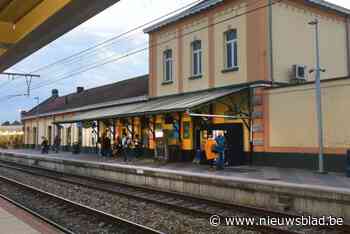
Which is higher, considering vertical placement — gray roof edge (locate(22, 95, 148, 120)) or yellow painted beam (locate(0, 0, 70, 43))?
gray roof edge (locate(22, 95, 148, 120))

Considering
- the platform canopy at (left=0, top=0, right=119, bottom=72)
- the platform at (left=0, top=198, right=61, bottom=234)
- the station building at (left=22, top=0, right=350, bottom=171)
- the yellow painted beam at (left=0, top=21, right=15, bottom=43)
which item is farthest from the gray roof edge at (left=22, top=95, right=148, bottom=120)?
the yellow painted beam at (left=0, top=21, right=15, bottom=43)

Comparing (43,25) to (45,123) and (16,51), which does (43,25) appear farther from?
(45,123)

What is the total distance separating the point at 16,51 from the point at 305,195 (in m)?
7.42

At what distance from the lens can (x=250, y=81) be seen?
19812 mm

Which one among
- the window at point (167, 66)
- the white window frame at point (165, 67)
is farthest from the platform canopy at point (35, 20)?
the window at point (167, 66)

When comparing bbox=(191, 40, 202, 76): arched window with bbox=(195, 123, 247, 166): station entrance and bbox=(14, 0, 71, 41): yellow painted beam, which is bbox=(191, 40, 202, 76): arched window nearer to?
bbox=(195, 123, 247, 166): station entrance

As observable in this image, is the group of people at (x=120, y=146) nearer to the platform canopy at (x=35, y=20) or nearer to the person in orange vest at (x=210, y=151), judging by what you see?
the person in orange vest at (x=210, y=151)

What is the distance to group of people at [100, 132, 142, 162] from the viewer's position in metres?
27.0

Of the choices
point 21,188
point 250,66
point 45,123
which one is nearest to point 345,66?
point 250,66

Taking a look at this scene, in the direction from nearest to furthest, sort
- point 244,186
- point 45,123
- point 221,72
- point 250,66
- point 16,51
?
point 16,51 < point 244,186 < point 250,66 < point 221,72 < point 45,123

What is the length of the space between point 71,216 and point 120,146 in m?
17.8

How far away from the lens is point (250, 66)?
1988 cm

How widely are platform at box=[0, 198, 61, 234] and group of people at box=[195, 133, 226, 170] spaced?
9721mm

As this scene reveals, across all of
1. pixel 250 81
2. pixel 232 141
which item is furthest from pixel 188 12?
pixel 232 141
